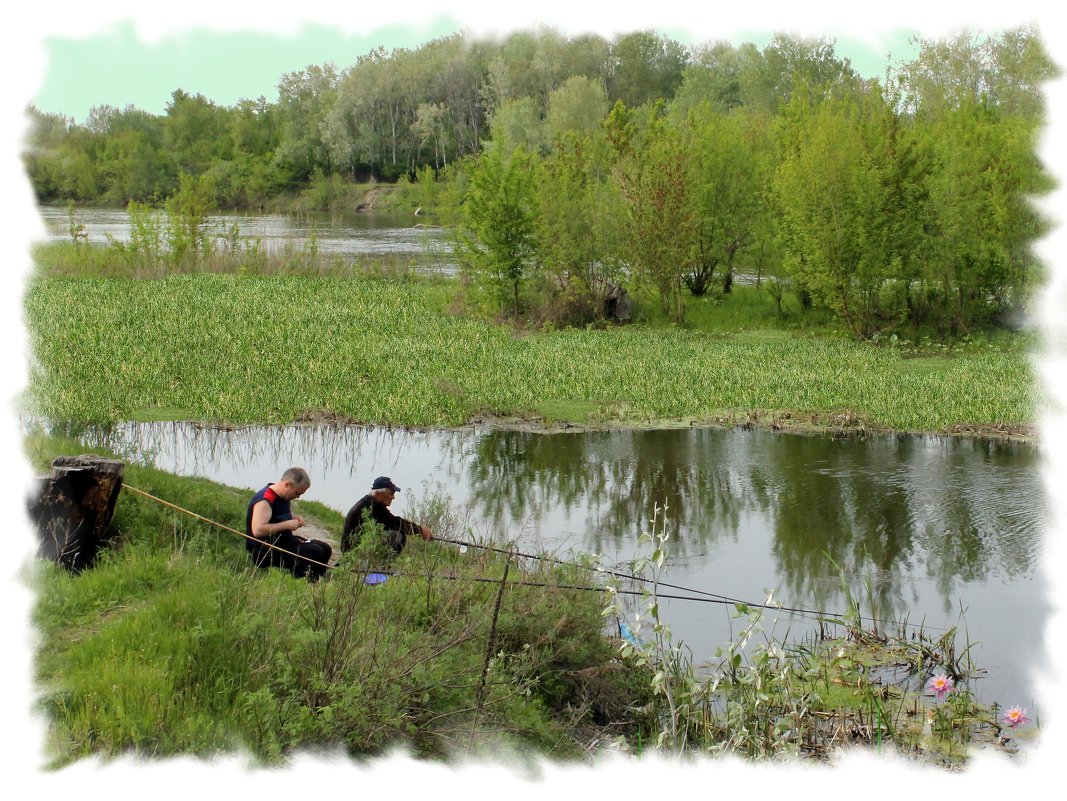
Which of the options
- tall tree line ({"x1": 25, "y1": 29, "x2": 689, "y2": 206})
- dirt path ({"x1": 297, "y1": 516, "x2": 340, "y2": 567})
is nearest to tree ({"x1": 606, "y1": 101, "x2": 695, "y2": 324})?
dirt path ({"x1": 297, "y1": 516, "x2": 340, "y2": 567})

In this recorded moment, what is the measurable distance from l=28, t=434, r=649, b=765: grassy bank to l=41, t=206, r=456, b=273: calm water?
24.9 m

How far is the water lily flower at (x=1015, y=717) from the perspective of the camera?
22.0ft

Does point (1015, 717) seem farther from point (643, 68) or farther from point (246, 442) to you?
point (643, 68)

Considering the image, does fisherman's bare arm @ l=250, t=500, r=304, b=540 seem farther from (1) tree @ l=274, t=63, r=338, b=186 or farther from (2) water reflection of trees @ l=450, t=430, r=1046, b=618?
(1) tree @ l=274, t=63, r=338, b=186

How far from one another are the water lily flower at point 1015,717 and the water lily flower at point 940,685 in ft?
1.26

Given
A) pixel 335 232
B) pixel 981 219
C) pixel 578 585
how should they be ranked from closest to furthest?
pixel 578 585, pixel 981 219, pixel 335 232

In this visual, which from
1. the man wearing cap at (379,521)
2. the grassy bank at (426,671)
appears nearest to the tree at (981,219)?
the grassy bank at (426,671)

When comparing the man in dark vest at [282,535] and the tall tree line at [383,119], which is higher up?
the tall tree line at [383,119]

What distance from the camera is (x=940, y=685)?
22.3 feet

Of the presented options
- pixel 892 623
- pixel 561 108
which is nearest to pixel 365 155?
pixel 561 108

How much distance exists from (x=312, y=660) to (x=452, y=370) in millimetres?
13289

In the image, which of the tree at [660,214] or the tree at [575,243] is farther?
the tree at [575,243]

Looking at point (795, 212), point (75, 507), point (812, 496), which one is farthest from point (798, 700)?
point (795, 212)

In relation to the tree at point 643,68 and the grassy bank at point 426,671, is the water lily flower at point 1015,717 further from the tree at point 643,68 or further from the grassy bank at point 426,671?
the tree at point 643,68
